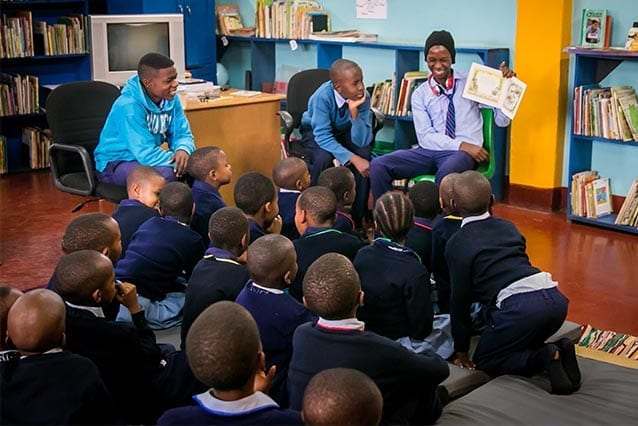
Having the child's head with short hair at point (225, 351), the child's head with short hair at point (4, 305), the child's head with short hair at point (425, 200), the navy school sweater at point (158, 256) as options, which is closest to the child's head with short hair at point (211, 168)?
the navy school sweater at point (158, 256)

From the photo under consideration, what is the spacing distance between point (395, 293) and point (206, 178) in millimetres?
1843

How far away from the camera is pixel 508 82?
17.9 ft

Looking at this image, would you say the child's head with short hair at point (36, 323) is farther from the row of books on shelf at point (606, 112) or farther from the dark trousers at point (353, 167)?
the row of books on shelf at point (606, 112)

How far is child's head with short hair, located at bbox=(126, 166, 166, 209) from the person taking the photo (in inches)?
175

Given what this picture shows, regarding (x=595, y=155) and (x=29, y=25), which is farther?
(x=29, y=25)

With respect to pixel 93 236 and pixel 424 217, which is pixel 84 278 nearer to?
pixel 93 236

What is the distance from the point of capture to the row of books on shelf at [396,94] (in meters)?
6.96

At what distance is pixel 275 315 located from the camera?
2.95 m

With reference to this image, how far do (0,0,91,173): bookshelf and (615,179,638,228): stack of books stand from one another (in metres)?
4.99

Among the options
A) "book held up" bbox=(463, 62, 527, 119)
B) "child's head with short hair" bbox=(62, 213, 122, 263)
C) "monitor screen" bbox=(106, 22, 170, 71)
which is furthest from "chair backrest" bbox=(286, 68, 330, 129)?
"child's head with short hair" bbox=(62, 213, 122, 263)

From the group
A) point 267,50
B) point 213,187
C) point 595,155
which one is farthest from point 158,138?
point 267,50

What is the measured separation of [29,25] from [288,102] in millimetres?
2766

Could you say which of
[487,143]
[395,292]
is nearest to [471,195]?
[395,292]

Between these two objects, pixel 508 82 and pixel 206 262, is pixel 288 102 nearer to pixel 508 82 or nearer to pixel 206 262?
pixel 508 82
